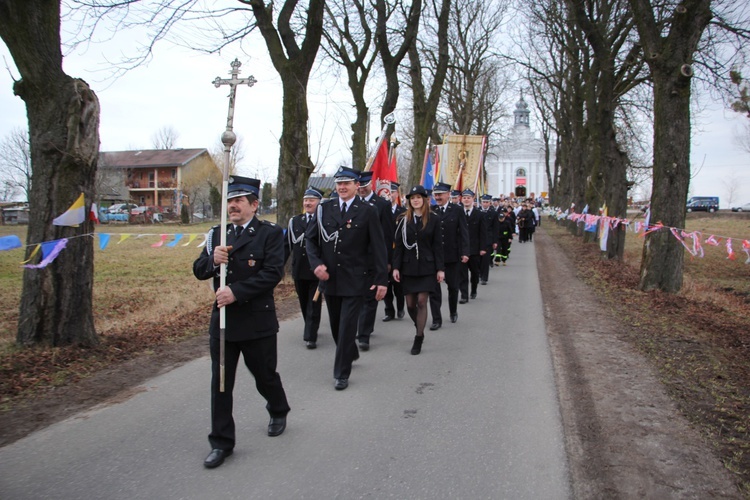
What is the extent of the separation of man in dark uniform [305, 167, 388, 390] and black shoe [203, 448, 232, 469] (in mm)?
1705

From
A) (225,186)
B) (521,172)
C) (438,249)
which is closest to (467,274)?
(438,249)

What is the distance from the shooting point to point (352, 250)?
5.73 meters

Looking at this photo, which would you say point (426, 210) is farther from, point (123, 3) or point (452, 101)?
point (452, 101)

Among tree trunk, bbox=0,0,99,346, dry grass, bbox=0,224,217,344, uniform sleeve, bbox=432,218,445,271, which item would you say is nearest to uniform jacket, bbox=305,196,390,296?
uniform sleeve, bbox=432,218,445,271

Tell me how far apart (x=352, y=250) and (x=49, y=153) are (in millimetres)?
3432

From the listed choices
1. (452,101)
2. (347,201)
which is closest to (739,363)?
(347,201)

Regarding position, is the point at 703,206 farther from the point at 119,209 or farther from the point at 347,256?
the point at 347,256

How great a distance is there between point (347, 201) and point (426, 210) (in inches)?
74.5

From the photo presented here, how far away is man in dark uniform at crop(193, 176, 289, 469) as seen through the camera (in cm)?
397

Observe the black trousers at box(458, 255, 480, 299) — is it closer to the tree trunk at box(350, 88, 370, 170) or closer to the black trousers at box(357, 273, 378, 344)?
the black trousers at box(357, 273, 378, 344)

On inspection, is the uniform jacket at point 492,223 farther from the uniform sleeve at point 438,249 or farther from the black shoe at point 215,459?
the black shoe at point 215,459

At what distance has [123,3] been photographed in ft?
30.3

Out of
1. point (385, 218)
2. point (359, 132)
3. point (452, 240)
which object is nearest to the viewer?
point (385, 218)

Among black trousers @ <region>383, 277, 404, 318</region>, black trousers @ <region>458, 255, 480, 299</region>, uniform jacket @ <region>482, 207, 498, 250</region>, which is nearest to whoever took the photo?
black trousers @ <region>383, 277, 404, 318</region>
